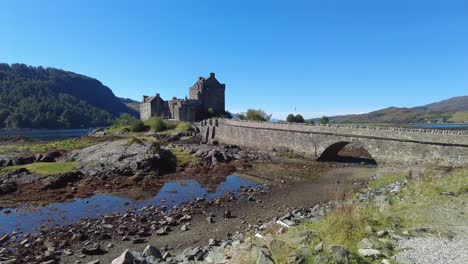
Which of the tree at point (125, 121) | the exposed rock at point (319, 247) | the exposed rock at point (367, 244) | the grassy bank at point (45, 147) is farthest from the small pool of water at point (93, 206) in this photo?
the tree at point (125, 121)

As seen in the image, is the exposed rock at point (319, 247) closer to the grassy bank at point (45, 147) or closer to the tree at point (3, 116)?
the grassy bank at point (45, 147)

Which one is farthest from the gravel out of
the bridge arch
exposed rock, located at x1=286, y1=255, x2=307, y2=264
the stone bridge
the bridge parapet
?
the bridge arch

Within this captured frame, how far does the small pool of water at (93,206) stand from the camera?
2062 centimetres

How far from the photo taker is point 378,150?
3634 centimetres

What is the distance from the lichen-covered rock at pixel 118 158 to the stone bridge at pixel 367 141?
19547 mm

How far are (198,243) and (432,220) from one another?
10209mm

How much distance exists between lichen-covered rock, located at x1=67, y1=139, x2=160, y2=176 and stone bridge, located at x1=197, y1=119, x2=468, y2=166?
64.1ft

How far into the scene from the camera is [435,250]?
336 inches

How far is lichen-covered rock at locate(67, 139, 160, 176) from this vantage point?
3622 cm

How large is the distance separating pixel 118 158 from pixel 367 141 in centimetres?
3007

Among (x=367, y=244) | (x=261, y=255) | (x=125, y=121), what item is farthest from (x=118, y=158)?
(x=125, y=121)

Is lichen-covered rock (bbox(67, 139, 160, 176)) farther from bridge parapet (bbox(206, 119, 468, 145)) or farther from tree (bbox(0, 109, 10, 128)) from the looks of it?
tree (bbox(0, 109, 10, 128))

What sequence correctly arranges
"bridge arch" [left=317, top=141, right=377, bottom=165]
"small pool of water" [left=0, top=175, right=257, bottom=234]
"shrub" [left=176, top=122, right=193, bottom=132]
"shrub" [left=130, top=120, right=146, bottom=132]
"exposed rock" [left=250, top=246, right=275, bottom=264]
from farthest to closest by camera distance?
"shrub" [left=130, top=120, right=146, bottom=132] → "shrub" [left=176, top=122, right=193, bottom=132] → "bridge arch" [left=317, top=141, right=377, bottom=165] → "small pool of water" [left=0, top=175, right=257, bottom=234] → "exposed rock" [left=250, top=246, right=275, bottom=264]

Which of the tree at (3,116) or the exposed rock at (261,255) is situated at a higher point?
the tree at (3,116)
